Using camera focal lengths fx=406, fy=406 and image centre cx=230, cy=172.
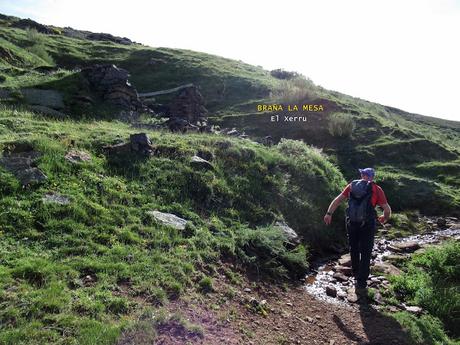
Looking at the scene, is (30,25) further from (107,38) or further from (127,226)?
(127,226)

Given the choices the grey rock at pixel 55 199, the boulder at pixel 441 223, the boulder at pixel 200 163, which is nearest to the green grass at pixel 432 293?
the boulder at pixel 441 223

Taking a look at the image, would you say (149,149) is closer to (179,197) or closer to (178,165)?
(178,165)

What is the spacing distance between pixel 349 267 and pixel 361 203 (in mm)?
2366

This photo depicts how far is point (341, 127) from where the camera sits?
24.5 metres

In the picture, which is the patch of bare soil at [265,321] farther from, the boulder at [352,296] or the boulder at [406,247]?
the boulder at [406,247]

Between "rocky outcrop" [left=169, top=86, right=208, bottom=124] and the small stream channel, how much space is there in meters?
12.0

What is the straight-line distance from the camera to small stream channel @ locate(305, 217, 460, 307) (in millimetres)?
9156

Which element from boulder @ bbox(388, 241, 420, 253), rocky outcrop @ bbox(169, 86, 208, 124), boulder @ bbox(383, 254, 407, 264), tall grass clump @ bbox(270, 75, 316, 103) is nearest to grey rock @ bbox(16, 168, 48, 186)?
boulder @ bbox(383, 254, 407, 264)

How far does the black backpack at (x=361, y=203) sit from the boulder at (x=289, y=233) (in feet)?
7.51

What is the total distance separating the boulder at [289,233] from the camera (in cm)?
1093

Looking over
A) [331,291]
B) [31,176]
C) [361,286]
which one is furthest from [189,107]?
[361,286]

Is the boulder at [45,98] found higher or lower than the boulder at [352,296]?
higher

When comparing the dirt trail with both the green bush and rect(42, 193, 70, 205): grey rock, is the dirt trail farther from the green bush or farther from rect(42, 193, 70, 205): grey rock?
rect(42, 193, 70, 205): grey rock

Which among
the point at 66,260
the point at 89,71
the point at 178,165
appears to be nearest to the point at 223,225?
the point at 178,165
